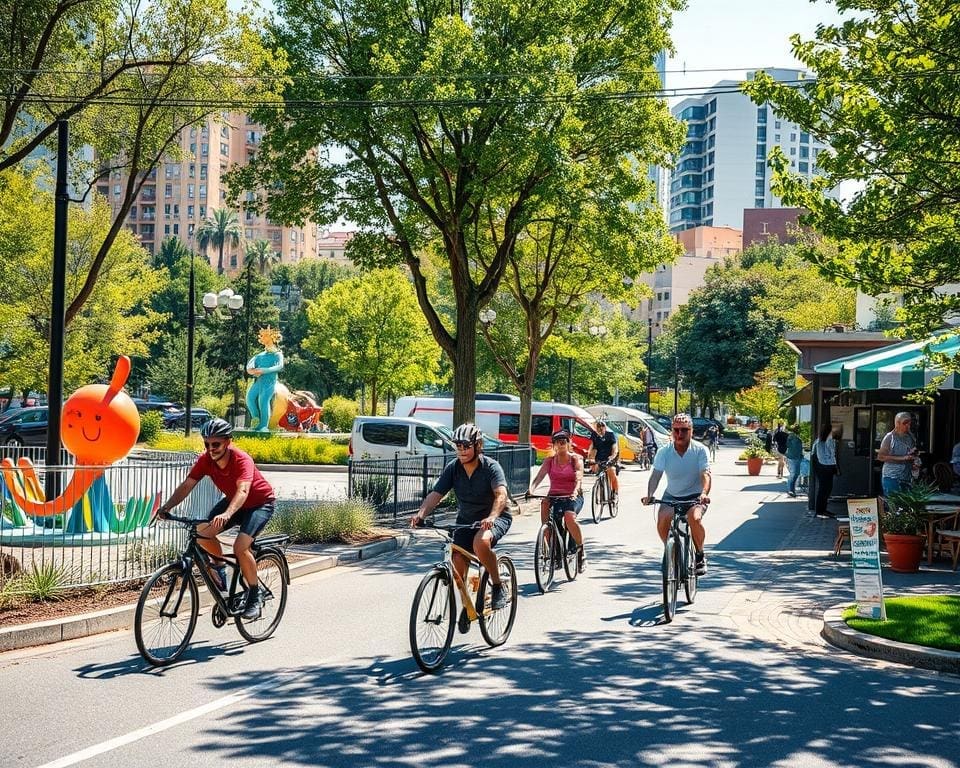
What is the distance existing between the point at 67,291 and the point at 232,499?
35.8m

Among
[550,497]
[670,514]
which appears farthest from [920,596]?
[550,497]

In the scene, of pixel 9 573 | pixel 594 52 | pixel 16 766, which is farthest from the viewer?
pixel 594 52

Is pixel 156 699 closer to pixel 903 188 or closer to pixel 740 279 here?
pixel 903 188

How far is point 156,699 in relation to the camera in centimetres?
721

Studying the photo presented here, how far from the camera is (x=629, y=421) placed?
4956 cm

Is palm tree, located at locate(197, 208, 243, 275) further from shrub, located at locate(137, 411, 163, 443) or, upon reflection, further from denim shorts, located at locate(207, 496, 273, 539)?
denim shorts, located at locate(207, 496, 273, 539)

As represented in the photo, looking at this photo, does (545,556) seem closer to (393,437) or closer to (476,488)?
(476,488)

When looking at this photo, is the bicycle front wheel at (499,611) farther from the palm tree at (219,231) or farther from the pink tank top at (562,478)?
the palm tree at (219,231)

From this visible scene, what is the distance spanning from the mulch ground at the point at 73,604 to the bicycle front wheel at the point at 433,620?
12.0 feet

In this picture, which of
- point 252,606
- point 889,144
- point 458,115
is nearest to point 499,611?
point 252,606

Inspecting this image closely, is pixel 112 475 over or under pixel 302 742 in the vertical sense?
over

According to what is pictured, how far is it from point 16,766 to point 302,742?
1.54 metres

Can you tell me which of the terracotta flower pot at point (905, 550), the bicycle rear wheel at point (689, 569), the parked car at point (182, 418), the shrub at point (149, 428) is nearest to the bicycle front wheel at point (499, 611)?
the bicycle rear wheel at point (689, 569)

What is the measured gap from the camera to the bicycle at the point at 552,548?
1225cm
